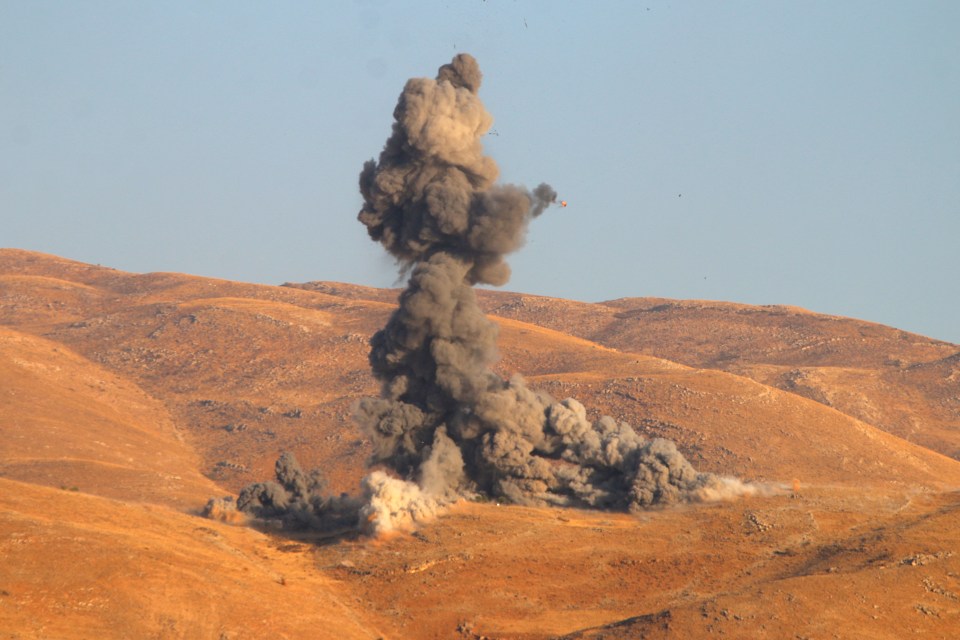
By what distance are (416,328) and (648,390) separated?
4383cm

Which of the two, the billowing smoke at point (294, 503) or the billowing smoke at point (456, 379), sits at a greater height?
the billowing smoke at point (456, 379)

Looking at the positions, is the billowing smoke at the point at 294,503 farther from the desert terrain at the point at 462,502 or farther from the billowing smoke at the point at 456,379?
the desert terrain at the point at 462,502

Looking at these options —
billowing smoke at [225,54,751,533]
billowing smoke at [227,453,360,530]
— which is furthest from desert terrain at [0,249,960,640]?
billowing smoke at [225,54,751,533]

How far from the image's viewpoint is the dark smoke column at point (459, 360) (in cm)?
5275

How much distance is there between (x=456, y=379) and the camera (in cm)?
5256

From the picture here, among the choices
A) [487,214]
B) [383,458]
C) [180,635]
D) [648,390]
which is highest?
[487,214]

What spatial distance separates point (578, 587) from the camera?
43969mm

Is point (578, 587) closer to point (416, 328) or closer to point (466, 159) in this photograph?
point (416, 328)

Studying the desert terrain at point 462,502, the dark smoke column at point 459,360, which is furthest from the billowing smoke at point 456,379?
the desert terrain at point 462,502

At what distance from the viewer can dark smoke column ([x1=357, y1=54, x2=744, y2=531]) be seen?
52750 mm

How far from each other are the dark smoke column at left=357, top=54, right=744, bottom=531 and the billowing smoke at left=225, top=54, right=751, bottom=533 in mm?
59

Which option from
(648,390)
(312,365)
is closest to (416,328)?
(648,390)

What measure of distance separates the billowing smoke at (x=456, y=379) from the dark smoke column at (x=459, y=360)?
6cm

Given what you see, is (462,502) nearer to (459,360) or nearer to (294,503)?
(459,360)
